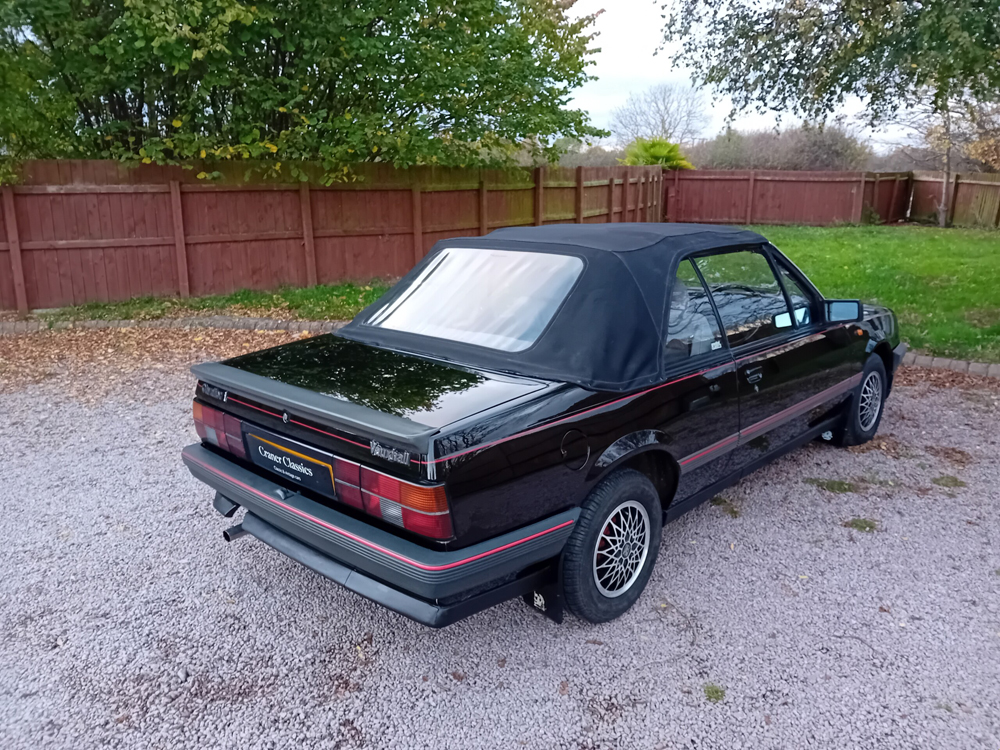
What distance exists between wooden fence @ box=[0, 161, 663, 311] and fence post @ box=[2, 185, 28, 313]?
13 millimetres

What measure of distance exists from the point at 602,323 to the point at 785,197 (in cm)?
2235

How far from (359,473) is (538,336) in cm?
103

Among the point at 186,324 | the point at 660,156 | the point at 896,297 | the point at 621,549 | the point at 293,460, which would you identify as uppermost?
the point at 660,156

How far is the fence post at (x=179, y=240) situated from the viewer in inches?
412

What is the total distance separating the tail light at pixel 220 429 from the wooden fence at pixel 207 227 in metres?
7.89

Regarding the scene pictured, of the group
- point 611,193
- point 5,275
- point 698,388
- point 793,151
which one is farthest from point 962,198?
point 5,275

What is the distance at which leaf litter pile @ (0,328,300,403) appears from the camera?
738 centimetres

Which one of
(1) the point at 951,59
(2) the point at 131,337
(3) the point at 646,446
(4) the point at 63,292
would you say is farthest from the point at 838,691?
(4) the point at 63,292

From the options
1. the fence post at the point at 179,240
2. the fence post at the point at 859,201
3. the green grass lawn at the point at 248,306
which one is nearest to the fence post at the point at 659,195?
the fence post at the point at 859,201

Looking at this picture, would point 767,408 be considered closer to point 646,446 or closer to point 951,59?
point 646,446

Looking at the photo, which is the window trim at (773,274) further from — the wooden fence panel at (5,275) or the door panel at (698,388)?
the wooden fence panel at (5,275)

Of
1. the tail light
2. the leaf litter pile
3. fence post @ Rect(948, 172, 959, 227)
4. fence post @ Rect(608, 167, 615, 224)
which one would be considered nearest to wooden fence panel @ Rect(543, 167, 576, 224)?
fence post @ Rect(608, 167, 615, 224)

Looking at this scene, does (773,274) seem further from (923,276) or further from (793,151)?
(793,151)

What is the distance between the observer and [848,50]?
8.12 metres
